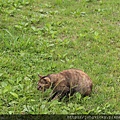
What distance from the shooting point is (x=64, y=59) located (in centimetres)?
635

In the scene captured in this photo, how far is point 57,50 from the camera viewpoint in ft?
21.8

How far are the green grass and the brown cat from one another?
11cm

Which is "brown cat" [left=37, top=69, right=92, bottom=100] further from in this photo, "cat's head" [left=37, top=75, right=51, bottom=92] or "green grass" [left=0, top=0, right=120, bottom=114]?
"green grass" [left=0, top=0, right=120, bottom=114]

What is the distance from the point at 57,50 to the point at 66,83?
1871mm

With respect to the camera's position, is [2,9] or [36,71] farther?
A: [2,9]

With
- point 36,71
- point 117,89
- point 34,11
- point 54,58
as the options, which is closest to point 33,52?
point 54,58

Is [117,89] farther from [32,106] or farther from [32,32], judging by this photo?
[32,32]

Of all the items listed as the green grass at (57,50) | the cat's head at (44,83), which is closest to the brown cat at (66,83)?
the cat's head at (44,83)

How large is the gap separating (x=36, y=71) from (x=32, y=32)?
1842 mm

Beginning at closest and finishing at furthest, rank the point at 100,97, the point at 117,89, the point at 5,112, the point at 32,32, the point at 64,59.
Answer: the point at 5,112
the point at 100,97
the point at 117,89
the point at 64,59
the point at 32,32

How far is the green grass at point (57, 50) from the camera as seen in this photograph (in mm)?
4777

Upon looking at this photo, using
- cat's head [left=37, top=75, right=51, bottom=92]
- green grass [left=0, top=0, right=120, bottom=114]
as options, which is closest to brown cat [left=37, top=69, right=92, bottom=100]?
cat's head [left=37, top=75, right=51, bottom=92]

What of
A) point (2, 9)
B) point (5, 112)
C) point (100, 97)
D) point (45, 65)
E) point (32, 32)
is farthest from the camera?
point (2, 9)

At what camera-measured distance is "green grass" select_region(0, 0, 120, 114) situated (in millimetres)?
4777
